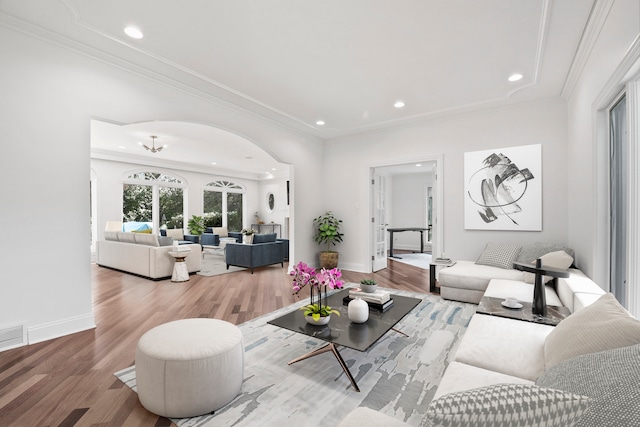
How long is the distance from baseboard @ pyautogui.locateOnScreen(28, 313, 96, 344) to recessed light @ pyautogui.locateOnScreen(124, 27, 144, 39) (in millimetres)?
2783

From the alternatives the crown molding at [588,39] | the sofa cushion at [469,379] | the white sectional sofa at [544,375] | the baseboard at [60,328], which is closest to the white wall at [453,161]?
the crown molding at [588,39]

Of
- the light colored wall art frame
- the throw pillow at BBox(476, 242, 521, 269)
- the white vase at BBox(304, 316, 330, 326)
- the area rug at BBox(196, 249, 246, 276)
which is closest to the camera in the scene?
the white vase at BBox(304, 316, 330, 326)

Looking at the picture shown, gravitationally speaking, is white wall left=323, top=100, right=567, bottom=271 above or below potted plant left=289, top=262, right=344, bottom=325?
above

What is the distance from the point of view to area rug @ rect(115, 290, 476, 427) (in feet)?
5.72

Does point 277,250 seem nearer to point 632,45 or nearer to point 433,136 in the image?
point 433,136

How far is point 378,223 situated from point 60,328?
5139mm

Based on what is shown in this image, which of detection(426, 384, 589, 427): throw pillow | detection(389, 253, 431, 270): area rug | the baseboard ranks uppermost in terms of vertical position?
detection(426, 384, 589, 427): throw pillow

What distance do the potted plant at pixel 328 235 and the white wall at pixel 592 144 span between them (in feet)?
12.1

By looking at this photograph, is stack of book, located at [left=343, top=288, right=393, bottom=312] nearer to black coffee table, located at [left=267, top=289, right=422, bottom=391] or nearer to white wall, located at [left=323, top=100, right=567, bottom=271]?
black coffee table, located at [left=267, top=289, right=422, bottom=391]

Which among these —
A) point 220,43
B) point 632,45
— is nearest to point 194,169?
point 220,43

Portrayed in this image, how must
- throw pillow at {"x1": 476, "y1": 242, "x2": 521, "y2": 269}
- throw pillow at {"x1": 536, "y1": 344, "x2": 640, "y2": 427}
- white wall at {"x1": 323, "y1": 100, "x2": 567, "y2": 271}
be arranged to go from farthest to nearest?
1. white wall at {"x1": 323, "y1": 100, "x2": 567, "y2": 271}
2. throw pillow at {"x1": 476, "y1": 242, "x2": 521, "y2": 269}
3. throw pillow at {"x1": 536, "y1": 344, "x2": 640, "y2": 427}

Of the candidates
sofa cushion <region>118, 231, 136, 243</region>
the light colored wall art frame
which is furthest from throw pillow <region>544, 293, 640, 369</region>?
sofa cushion <region>118, 231, 136, 243</region>

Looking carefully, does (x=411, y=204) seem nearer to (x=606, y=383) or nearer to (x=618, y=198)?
(x=618, y=198)

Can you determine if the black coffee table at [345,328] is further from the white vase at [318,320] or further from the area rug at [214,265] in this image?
the area rug at [214,265]
